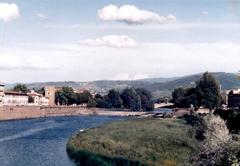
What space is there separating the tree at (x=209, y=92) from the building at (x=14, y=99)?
71.9 metres

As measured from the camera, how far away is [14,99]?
186 metres

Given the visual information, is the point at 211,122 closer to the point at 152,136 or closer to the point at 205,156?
the point at 152,136

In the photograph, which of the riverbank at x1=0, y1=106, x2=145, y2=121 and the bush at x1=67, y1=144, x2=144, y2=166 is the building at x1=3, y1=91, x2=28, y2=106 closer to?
the riverbank at x1=0, y1=106, x2=145, y2=121

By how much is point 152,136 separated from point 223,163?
35.6m

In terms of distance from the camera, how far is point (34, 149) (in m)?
69.8

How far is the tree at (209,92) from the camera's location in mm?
128250

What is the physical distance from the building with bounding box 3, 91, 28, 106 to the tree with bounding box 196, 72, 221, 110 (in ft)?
236

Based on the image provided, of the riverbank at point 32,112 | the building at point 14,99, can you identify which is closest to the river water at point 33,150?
the riverbank at point 32,112

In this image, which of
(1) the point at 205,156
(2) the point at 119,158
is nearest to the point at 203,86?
(2) the point at 119,158

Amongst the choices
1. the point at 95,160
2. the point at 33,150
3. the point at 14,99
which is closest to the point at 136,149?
the point at 95,160

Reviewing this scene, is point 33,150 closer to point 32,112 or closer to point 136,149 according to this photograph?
point 136,149

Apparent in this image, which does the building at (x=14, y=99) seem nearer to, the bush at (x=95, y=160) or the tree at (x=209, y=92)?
the tree at (x=209, y=92)

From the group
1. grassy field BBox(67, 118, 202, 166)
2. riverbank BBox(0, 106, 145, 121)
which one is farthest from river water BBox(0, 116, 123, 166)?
riverbank BBox(0, 106, 145, 121)

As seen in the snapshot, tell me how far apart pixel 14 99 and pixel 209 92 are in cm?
8068
